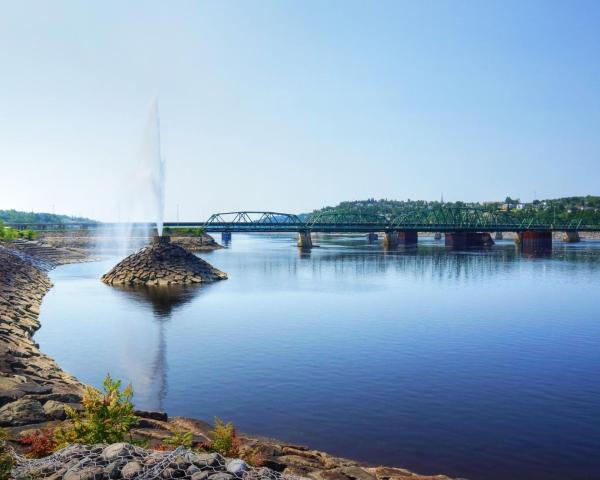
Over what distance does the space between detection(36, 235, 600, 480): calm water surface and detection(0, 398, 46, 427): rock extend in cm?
643

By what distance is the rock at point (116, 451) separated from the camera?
1128 centimetres

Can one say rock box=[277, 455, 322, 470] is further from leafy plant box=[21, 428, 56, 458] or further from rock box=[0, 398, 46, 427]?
rock box=[0, 398, 46, 427]

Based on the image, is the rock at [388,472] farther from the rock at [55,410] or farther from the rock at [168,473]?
the rock at [55,410]

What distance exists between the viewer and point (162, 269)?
73125 millimetres

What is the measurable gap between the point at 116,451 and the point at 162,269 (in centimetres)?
6338

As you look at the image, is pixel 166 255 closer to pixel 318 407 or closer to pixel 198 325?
pixel 198 325

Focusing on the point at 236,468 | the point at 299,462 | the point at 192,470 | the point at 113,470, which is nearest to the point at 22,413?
the point at 113,470

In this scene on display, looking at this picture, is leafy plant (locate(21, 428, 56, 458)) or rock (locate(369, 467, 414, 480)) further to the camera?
rock (locate(369, 467, 414, 480))

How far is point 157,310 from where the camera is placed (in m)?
50.8

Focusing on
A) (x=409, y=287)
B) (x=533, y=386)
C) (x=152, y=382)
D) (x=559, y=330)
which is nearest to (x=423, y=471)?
(x=533, y=386)

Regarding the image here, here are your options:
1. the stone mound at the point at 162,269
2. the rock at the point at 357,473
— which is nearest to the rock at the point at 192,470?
the rock at the point at 357,473

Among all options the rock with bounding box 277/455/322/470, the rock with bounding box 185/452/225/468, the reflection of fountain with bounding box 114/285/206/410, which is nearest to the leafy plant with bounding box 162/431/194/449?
the rock with bounding box 185/452/225/468

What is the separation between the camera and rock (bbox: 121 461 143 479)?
10.7m

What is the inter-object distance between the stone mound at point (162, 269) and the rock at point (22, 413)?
179 ft
